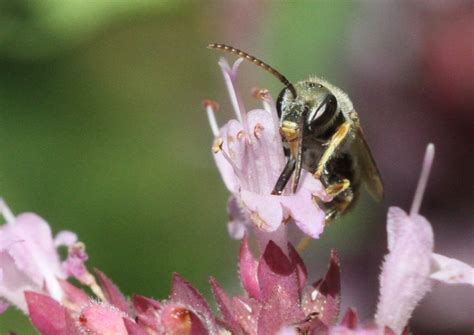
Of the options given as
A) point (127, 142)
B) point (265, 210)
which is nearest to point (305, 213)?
point (265, 210)

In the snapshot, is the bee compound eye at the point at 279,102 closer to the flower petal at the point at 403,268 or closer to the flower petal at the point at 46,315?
the flower petal at the point at 403,268

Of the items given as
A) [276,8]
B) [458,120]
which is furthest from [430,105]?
[276,8]

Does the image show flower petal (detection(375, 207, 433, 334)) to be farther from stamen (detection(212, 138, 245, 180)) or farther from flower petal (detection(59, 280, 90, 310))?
flower petal (detection(59, 280, 90, 310))

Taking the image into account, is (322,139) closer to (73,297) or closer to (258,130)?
(258,130)

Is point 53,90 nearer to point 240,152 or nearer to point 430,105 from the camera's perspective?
point 430,105

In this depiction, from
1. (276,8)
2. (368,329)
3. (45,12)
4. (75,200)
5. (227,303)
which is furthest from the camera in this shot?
(276,8)

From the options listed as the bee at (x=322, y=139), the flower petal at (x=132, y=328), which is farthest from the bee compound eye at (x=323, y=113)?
the flower petal at (x=132, y=328)

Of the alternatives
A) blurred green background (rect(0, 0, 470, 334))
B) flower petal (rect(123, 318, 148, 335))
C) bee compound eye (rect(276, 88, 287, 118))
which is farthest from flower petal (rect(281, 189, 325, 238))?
blurred green background (rect(0, 0, 470, 334))
